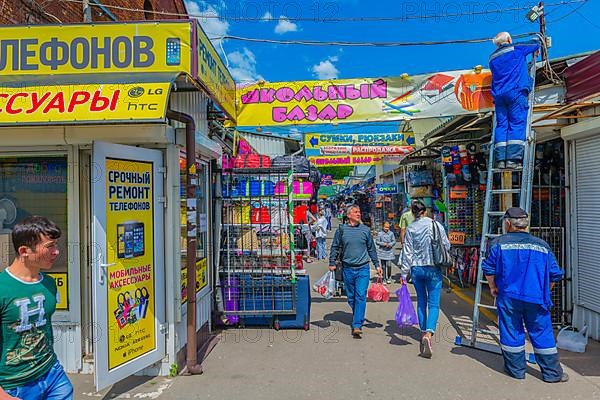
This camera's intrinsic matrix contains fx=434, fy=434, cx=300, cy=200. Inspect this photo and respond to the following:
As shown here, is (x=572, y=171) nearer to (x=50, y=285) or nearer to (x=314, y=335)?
(x=314, y=335)

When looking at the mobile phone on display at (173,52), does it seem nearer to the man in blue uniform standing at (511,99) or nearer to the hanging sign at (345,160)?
the man in blue uniform standing at (511,99)

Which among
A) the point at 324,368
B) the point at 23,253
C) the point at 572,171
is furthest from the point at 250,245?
the point at 572,171

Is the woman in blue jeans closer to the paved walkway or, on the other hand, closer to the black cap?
the paved walkway

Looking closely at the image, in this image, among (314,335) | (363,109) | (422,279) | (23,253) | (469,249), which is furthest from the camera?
(469,249)

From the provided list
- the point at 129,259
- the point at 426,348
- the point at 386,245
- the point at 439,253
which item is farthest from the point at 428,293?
the point at 386,245

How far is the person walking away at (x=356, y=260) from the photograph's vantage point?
5996mm

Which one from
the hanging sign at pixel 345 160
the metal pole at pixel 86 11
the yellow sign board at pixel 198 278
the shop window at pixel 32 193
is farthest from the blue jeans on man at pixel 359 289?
the hanging sign at pixel 345 160

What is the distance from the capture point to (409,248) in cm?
560

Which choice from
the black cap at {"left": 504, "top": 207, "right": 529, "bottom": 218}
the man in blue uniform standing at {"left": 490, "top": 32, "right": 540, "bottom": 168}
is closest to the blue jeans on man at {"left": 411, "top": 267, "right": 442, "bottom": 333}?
the black cap at {"left": 504, "top": 207, "right": 529, "bottom": 218}

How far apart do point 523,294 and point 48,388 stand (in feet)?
13.9

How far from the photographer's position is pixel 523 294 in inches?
175

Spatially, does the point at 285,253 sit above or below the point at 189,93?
below

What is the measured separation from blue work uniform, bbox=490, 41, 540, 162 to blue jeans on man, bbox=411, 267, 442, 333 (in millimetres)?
1796

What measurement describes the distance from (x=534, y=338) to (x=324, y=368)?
2248 mm
